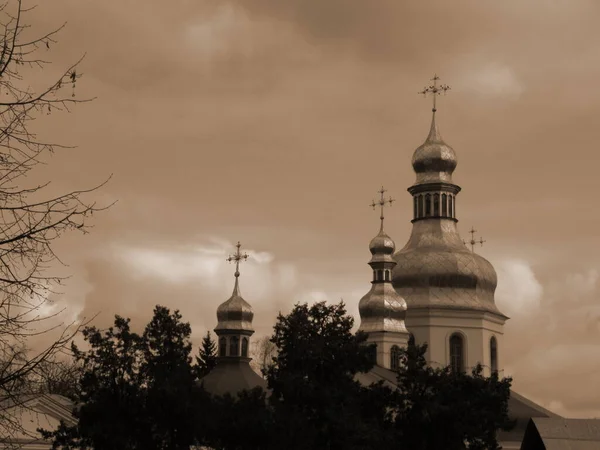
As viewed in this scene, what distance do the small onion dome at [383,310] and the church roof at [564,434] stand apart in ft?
105

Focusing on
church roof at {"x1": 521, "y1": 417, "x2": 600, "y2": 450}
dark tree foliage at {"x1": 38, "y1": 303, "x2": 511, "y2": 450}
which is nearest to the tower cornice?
dark tree foliage at {"x1": 38, "y1": 303, "x2": 511, "y2": 450}

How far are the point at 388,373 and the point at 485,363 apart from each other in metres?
6.42

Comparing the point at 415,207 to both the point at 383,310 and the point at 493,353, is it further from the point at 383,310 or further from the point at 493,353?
the point at 493,353

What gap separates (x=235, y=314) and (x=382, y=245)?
10.2m

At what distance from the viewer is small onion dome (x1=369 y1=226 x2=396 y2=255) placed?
67.6m

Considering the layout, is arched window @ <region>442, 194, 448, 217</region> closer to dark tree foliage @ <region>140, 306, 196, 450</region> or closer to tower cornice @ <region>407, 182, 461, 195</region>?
tower cornice @ <region>407, 182, 461, 195</region>

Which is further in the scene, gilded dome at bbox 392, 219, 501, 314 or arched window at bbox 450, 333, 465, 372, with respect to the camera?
gilded dome at bbox 392, 219, 501, 314

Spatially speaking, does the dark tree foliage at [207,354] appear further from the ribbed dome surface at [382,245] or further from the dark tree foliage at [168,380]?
the dark tree foliage at [168,380]

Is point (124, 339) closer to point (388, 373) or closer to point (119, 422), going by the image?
point (119, 422)

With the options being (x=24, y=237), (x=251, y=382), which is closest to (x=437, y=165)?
(x=251, y=382)

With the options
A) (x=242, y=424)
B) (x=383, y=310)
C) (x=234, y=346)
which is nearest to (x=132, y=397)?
(x=242, y=424)

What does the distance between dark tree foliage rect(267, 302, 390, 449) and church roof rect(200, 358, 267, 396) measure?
78.8 feet

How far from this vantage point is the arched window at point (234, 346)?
62906mm

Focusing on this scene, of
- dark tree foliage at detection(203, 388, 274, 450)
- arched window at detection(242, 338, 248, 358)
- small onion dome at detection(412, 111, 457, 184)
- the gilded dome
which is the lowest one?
dark tree foliage at detection(203, 388, 274, 450)
